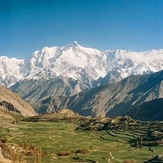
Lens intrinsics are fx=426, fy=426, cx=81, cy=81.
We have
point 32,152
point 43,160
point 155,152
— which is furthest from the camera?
point 155,152

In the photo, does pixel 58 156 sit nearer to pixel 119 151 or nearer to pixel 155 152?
pixel 119 151

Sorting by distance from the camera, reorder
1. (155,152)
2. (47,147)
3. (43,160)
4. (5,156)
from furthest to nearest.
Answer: (47,147) < (155,152) < (43,160) < (5,156)

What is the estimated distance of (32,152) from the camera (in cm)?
16075

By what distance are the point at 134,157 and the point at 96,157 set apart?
15.0 m

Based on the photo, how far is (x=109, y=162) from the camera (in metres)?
152

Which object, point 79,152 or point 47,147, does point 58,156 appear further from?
point 47,147

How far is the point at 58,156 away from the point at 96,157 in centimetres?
1541

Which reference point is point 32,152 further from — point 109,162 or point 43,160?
point 109,162

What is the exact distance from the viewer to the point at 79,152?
184 meters

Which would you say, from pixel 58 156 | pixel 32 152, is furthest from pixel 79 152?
pixel 32 152

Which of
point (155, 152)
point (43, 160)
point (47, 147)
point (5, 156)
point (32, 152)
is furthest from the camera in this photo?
point (47, 147)

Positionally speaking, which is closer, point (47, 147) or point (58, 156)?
point (58, 156)

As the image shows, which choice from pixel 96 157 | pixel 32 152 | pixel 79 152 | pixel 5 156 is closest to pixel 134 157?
pixel 96 157

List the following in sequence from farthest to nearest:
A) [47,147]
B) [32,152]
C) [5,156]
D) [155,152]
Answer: [47,147] < [155,152] < [32,152] < [5,156]
